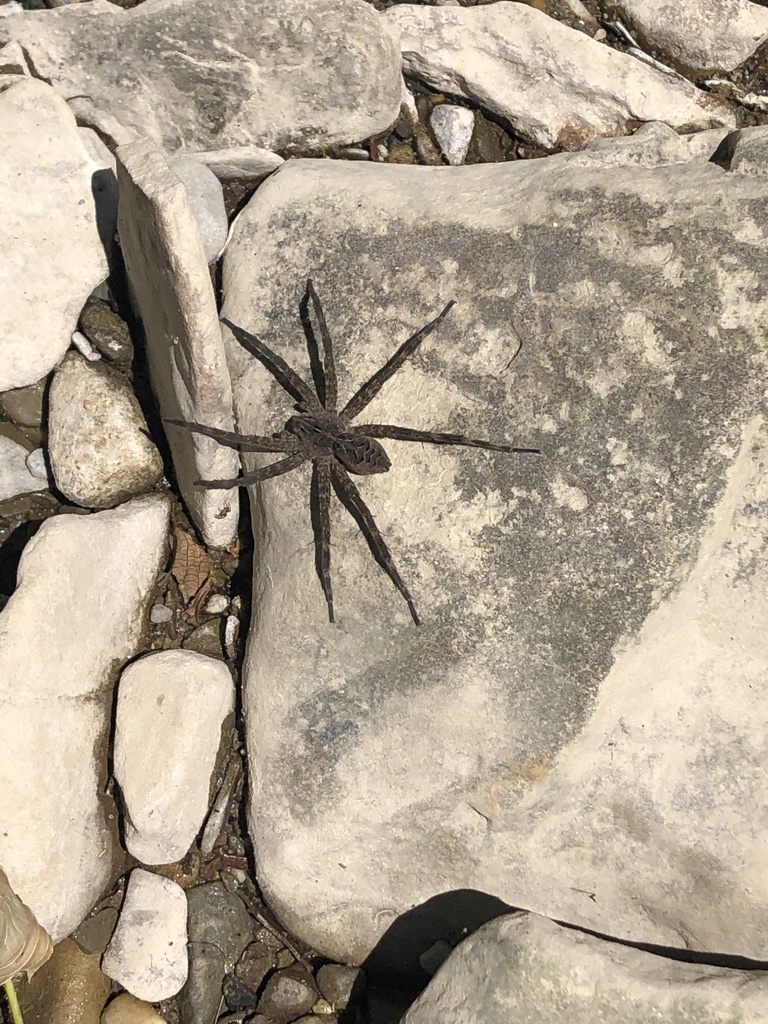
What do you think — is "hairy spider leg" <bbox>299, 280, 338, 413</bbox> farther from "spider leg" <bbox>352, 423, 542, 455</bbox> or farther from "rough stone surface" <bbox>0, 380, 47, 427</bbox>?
"rough stone surface" <bbox>0, 380, 47, 427</bbox>

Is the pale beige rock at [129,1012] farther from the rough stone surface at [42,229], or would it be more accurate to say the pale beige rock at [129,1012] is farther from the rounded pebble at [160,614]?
the rough stone surface at [42,229]

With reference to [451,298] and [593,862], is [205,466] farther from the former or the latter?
[593,862]

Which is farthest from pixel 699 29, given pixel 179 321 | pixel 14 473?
pixel 14 473

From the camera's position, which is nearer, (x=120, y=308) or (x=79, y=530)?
(x=79, y=530)

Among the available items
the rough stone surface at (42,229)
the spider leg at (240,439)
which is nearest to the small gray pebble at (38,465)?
the rough stone surface at (42,229)

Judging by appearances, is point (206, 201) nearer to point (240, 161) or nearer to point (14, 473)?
point (240, 161)

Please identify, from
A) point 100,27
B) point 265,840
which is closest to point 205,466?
point 265,840
